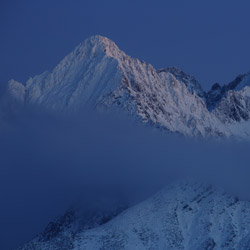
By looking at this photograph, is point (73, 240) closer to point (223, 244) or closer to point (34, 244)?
point (34, 244)

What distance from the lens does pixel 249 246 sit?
191 metres

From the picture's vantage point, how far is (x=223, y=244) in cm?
19375

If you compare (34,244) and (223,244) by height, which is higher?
(34,244)

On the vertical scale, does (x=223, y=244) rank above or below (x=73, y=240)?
below

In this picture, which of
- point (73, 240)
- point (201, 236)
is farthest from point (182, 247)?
point (73, 240)

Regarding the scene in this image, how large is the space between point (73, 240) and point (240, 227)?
36.5 meters

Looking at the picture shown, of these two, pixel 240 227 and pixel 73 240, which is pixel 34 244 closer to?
pixel 73 240

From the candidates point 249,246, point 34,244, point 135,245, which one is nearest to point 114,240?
point 135,245

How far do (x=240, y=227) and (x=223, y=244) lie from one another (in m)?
7.42

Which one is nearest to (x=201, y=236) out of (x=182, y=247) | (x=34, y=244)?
(x=182, y=247)

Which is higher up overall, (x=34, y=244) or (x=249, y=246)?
(x=34, y=244)

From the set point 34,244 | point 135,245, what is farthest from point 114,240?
point 34,244

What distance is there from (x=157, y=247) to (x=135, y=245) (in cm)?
478

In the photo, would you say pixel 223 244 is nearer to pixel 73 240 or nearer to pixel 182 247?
pixel 182 247
